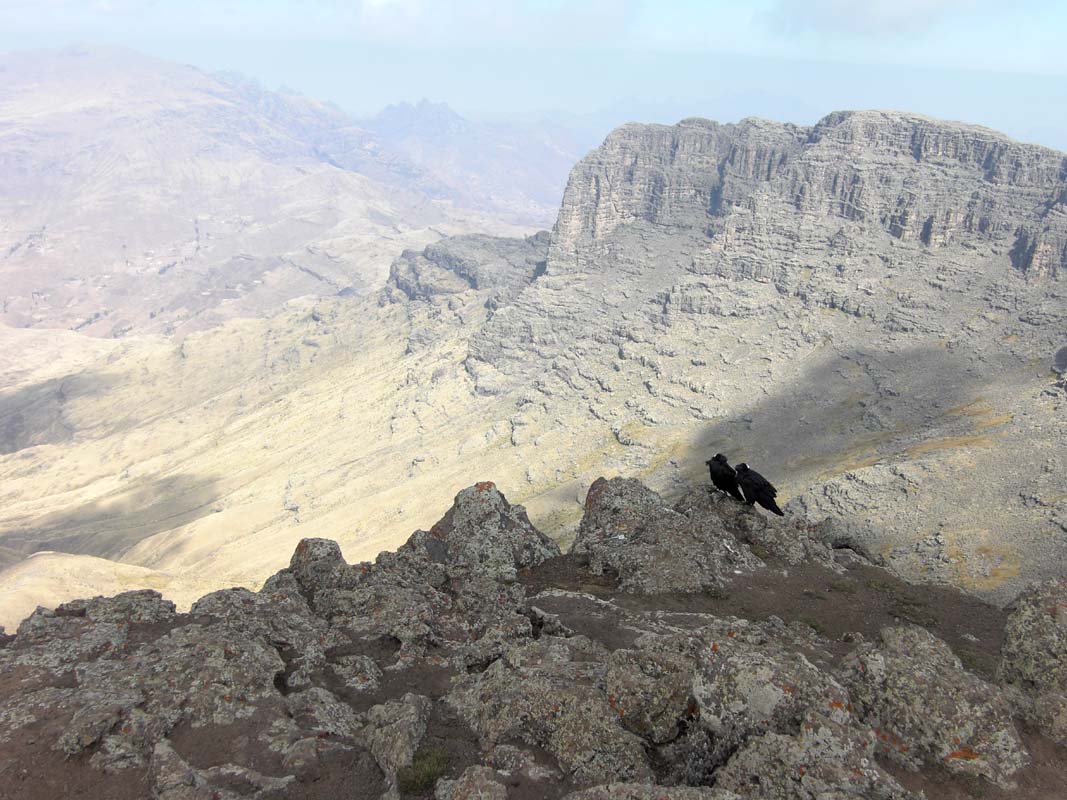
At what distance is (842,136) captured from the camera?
142750 mm

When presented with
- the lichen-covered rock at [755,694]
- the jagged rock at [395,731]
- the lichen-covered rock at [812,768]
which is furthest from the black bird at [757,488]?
the jagged rock at [395,731]

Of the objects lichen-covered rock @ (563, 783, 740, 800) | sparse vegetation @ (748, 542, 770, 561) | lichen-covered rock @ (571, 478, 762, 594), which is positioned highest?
lichen-covered rock @ (563, 783, 740, 800)

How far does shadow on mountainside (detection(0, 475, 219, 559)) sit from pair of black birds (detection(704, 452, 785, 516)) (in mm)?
144376

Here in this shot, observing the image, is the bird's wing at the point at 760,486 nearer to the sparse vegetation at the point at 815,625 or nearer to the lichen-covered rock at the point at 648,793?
the sparse vegetation at the point at 815,625

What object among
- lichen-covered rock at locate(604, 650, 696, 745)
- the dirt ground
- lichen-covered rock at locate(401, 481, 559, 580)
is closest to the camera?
lichen-covered rock at locate(604, 650, 696, 745)

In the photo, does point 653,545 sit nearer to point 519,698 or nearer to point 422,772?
point 519,698

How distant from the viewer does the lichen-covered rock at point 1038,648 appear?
16438mm

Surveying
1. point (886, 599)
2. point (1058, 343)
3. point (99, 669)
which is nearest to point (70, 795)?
point (99, 669)

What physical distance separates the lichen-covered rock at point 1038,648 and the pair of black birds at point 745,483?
993cm

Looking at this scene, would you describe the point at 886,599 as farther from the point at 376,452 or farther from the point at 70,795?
the point at 376,452

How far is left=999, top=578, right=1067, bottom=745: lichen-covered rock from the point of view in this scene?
16.4m

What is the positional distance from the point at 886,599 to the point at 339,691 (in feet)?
72.8

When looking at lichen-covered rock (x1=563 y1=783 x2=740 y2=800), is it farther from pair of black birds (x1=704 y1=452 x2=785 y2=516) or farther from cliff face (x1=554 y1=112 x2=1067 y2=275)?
cliff face (x1=554 y1=112 x2=1067 y2=275)

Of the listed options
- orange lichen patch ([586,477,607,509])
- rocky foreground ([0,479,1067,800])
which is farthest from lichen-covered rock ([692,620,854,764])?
orange lichen patch ([586,477,607,509])
